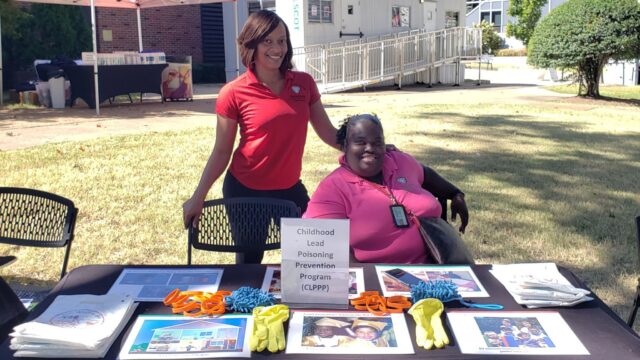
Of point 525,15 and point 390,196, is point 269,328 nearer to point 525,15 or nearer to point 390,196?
point 390,196

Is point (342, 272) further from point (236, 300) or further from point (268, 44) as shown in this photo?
point (268, 44)

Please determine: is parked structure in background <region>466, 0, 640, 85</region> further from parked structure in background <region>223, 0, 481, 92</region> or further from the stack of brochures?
the stack of brochures

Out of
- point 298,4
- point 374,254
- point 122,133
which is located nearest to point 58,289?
point 374,254

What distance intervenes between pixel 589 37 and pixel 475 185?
29.8ft

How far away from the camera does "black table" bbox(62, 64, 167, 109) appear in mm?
13211

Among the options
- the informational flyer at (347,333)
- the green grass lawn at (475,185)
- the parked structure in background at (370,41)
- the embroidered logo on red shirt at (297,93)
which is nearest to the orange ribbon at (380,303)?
the informational flyer at (347,333)

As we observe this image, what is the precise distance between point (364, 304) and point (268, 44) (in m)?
1.52

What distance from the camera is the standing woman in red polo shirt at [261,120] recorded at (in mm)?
3057

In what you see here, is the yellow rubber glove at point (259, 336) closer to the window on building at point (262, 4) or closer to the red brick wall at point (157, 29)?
the window on building at point (262, 4)

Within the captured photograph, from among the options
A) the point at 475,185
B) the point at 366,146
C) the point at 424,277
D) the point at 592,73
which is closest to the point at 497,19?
the point at 592,73

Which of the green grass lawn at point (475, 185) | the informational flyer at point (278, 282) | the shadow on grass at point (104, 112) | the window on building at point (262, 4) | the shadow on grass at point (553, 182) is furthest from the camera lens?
the window on building at point (262, 4)

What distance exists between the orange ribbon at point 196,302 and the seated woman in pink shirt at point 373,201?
80cm

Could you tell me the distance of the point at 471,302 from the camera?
206cm

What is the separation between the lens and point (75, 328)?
181 centimetres
